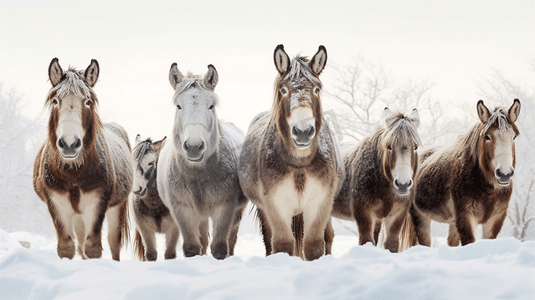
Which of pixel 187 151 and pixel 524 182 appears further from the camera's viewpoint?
pixel 524 182

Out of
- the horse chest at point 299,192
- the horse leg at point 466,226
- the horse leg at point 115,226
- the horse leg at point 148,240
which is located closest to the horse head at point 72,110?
the horse leg at point 115,226

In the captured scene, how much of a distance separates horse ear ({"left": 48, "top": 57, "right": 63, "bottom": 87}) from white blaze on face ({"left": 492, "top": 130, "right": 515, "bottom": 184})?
16.8 feet

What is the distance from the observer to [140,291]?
3.16 meters

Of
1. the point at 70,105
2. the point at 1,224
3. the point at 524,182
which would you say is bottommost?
the point at 1,224

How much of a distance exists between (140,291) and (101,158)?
2.79 metres

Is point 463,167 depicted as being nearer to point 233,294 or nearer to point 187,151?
point 187,151

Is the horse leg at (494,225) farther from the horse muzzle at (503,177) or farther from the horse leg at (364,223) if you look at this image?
the horse leg at (364,223)

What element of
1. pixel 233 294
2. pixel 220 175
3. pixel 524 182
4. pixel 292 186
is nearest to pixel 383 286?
pixel 233 294

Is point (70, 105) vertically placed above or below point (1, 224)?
above

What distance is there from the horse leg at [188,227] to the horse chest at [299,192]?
1092mm

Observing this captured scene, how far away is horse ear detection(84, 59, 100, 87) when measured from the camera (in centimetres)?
553

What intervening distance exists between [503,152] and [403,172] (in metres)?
1.18

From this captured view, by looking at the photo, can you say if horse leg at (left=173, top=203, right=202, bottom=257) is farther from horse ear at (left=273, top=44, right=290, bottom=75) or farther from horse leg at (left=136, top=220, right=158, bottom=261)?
horse leg at (left=136, top=220, right=158, bottom=261)

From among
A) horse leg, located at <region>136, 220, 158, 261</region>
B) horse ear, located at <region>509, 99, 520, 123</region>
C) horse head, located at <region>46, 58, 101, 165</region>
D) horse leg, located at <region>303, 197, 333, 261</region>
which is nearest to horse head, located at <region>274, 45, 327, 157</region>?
horse leg, located at <region>303, 197, 333, 261</region>
